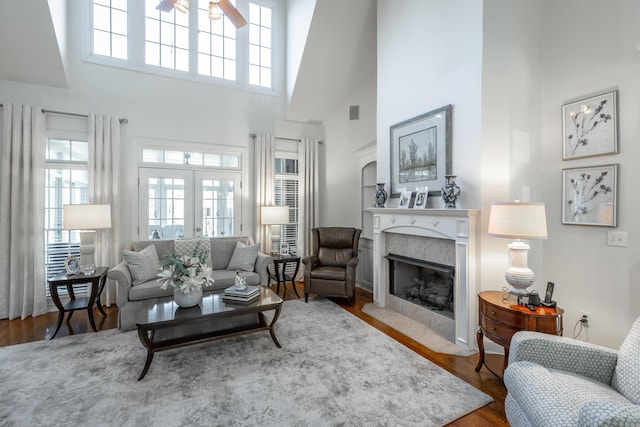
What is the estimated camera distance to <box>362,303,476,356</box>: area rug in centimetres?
292

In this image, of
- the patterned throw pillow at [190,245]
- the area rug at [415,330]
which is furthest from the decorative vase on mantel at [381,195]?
the patterned throw pillow at [190,245]

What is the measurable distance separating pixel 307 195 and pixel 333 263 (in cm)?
165

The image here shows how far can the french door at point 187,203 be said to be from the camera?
463 cm

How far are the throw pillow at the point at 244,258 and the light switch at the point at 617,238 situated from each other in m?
4.00

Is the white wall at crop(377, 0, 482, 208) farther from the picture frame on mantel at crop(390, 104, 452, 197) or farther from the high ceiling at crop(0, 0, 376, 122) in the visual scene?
the high ceiling at crop(0, 0, 376, 122)

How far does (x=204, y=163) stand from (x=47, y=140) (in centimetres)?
203

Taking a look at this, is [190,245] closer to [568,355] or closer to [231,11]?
[231,11]

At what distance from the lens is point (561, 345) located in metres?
1.70

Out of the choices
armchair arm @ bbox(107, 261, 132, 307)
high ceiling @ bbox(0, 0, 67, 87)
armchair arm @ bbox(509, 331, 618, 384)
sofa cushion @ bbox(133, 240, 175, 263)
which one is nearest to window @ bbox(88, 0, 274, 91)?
high ceiling @ bbox(0, 0, 67, 87)

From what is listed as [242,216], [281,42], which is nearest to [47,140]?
[242,216]

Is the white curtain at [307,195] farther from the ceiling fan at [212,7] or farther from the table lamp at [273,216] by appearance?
the ceiling fan at [212,7]

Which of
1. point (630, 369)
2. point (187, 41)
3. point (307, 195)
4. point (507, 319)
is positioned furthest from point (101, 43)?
point (630, 369)

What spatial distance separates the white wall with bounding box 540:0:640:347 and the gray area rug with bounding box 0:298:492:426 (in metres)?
1.55

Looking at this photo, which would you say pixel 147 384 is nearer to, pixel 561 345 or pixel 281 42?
pixel 561 345
